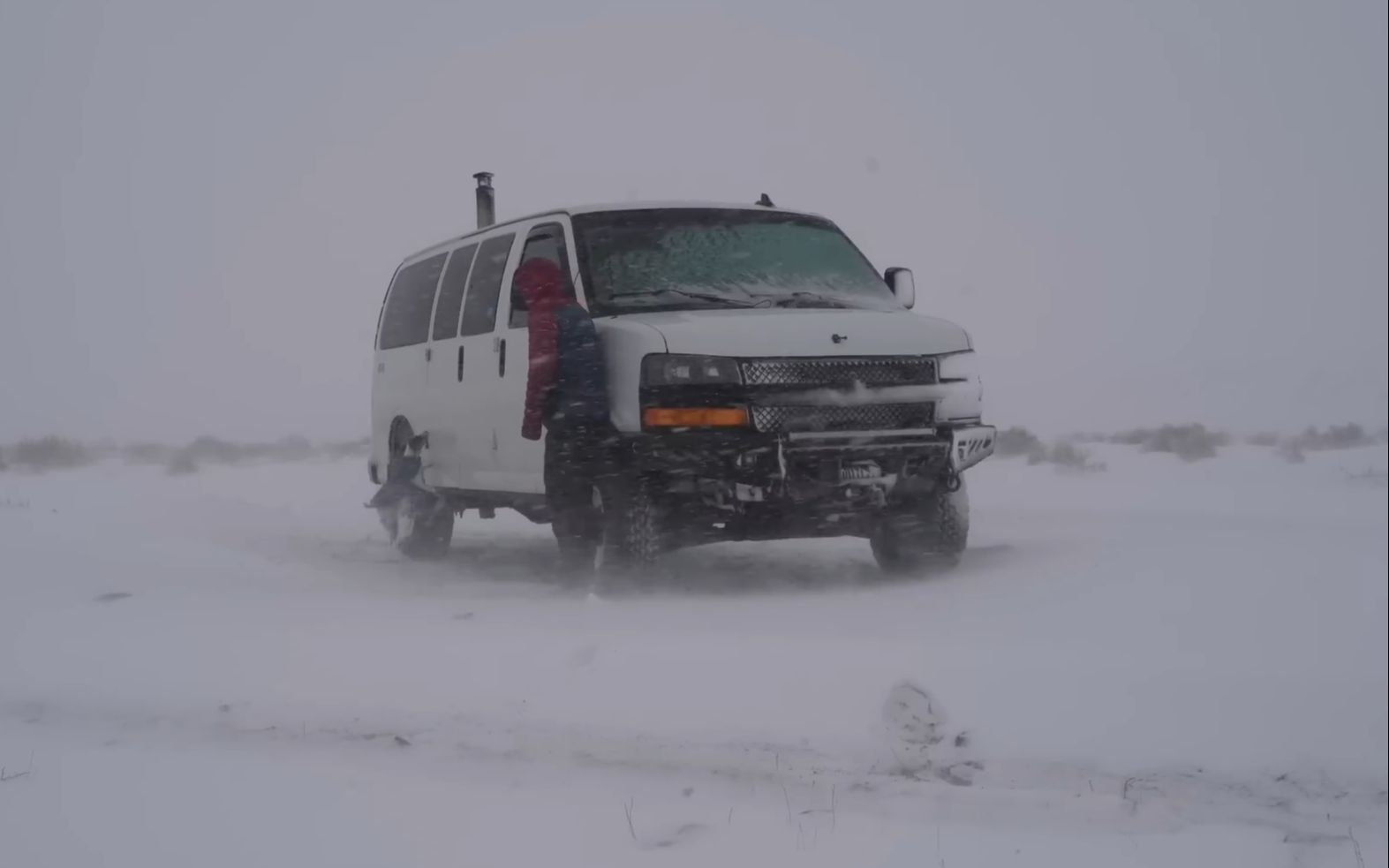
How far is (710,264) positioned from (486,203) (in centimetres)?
210

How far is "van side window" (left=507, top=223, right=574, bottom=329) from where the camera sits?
20.5 feet

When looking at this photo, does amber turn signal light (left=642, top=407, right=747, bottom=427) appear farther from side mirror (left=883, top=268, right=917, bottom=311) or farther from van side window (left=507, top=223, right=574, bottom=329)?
side mirror (left=883, top=268, right=917, bottom=311)

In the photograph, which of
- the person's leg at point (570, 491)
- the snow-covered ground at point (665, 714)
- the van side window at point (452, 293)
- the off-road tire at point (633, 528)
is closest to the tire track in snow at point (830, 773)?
the snow-covered ground at point (665, 714)

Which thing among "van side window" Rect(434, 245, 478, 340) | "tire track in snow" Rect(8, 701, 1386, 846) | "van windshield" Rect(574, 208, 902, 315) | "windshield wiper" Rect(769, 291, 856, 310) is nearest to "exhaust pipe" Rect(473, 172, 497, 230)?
"van side window" Rect(434, 245, 478, 340)

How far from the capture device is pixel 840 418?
18.4ft

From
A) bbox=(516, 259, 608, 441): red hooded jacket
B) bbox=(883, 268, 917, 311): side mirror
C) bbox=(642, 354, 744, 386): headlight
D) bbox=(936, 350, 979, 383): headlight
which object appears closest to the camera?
bbox=(642, 354, 744, 386): headlight

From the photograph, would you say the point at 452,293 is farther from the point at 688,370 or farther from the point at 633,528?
the point at 688,370

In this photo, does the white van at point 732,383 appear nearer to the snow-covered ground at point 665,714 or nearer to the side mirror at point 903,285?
the side mirror at point 903,285

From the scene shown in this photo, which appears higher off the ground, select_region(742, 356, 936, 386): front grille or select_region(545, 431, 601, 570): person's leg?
select_region(742, 356, 936, 386): front grille

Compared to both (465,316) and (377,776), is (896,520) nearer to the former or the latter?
(465,316)

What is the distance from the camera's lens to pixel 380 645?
4.32m

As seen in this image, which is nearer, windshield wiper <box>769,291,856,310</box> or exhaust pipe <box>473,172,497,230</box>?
windshield wiper <box>769,291,856,310</box>

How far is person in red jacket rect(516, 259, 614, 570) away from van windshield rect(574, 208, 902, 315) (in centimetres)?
35

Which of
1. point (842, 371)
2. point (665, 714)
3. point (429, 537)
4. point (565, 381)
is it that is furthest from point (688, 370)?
point (429, 537)
